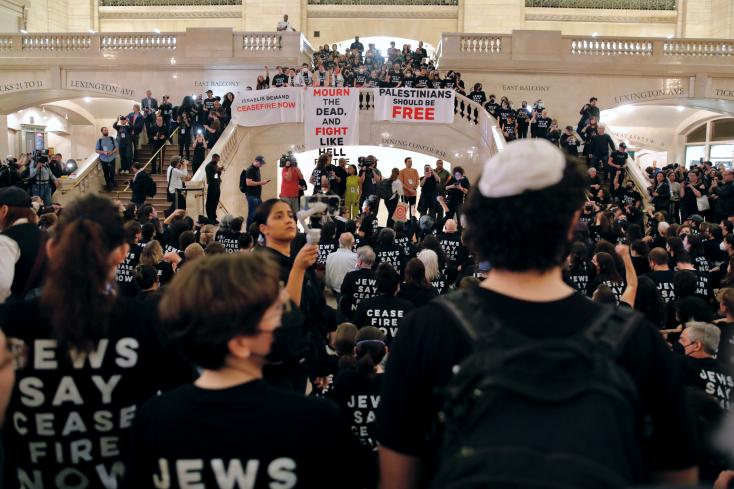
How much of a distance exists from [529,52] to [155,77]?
44.5ft

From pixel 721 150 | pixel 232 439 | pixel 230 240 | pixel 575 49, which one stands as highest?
pixel 575 49

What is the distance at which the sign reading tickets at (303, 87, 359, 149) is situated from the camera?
1955 centimetres

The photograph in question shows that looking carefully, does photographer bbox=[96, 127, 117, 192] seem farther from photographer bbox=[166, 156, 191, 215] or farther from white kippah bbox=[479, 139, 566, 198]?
white kippah bbox=[479, 139, 566, 198]

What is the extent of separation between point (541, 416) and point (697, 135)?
32809 mm

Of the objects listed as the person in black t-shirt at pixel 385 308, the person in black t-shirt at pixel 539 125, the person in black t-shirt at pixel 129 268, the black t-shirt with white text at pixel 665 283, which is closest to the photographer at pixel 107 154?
the person in black t-shirt at pixel 539 125

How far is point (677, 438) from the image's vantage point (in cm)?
179

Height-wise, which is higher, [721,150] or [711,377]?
[721,150]

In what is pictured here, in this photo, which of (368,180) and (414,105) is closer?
(368,180)

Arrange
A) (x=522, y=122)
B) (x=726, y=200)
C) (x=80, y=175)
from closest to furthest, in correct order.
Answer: (x=726, y=200) < (x=80, y=175) < (x=522, y=122)

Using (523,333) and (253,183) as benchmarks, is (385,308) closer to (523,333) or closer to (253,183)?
(523,333)

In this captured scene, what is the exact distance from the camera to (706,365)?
4406 millimetres

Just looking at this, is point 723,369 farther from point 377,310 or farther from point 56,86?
point 56,86

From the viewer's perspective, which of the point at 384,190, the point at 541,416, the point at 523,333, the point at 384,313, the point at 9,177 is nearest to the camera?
the point at 541,416

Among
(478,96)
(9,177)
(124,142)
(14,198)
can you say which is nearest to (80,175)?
(124,142)
